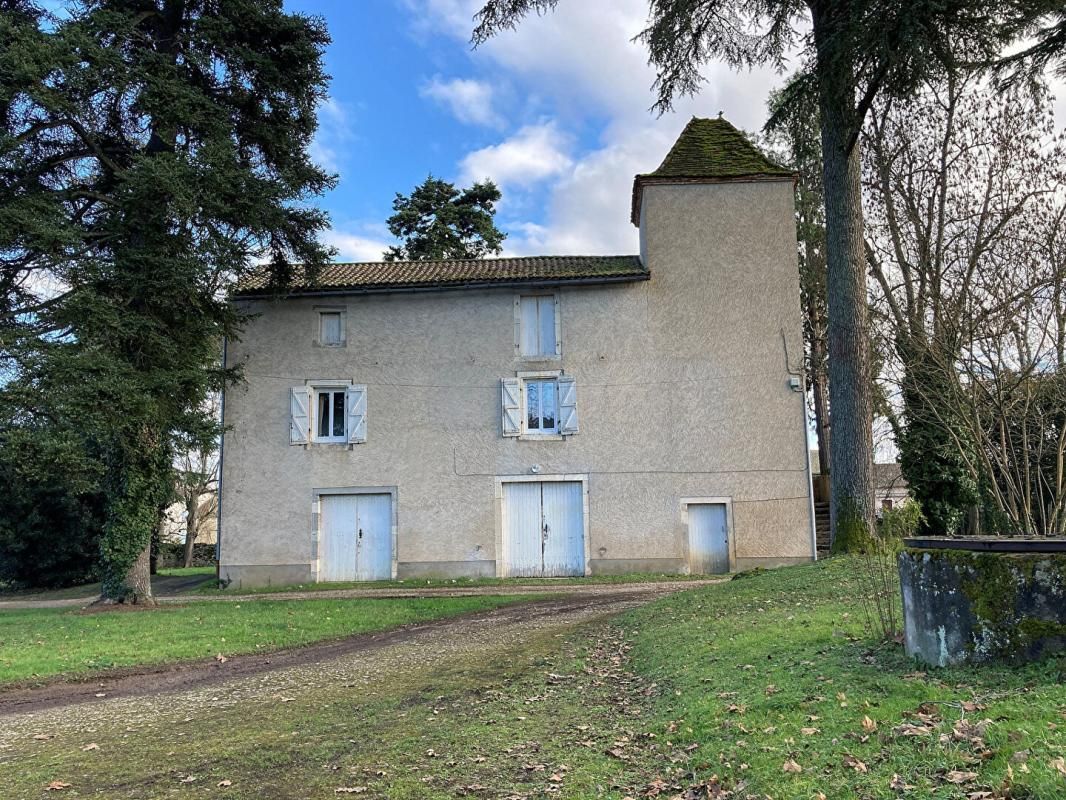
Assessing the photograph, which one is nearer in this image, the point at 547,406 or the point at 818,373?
the point at 547,406

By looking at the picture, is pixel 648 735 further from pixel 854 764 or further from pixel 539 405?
pixel 539 405

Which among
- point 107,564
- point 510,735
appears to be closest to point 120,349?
point 107,564

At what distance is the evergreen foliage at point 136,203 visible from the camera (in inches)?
519

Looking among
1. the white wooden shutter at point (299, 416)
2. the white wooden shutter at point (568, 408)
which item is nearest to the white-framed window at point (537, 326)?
the white wooden shutter at point (568, 408)

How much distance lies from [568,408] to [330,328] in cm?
692

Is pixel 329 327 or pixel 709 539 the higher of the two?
pixel 329 327

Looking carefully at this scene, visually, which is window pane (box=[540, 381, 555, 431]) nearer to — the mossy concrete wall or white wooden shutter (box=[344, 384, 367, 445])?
white wooden shutter (box=[344, 384, 367, 445])

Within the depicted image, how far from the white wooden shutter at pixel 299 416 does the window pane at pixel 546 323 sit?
6434 millimetres

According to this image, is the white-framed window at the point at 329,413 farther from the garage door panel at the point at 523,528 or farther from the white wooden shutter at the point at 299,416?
the garage door panel at the point at 523,528

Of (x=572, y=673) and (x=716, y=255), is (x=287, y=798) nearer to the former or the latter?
(x=572, y=673)

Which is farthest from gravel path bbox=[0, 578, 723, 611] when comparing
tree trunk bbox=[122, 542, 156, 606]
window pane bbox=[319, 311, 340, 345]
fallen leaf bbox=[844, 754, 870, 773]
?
fallen leaf bbox=[844, 754, 870, 773]

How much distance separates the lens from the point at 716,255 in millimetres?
19969

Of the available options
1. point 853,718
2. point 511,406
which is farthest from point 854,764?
point 511,406

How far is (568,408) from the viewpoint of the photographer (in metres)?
19.6
